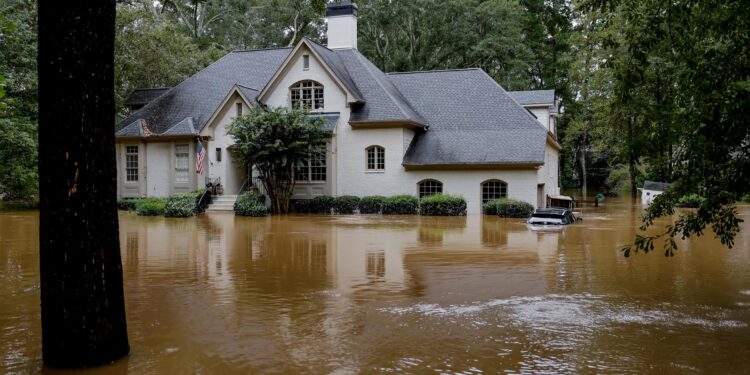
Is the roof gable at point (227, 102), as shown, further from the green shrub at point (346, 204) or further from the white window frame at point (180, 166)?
the green shrub at point (346, 204)

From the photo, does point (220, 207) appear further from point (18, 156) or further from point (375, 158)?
point (18, 156)

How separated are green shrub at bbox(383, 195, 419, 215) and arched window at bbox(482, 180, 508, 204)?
3.27 meters

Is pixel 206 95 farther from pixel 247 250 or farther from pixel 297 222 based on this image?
pixel 247 250

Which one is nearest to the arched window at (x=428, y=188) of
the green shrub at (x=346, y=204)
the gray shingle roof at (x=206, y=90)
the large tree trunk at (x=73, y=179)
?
the green shrub at (x=346, y=204)

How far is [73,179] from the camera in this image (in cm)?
639

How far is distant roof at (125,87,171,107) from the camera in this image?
36375 millimetres

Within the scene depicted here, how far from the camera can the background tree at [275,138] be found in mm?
28594

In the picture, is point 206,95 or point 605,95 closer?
point 206,95

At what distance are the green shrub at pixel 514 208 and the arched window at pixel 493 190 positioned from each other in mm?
1734

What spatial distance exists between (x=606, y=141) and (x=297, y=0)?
2733 centimetres

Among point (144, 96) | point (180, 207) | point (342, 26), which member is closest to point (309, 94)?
point (342, 26)

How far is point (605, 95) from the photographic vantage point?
41.7 meters

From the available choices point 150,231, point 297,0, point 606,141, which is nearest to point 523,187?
point 150,231

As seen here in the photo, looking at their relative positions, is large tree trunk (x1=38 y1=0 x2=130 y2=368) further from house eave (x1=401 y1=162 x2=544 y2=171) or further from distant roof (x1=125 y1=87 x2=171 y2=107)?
distant roof (x1=125 y1=87 x2=171 y2=107)
